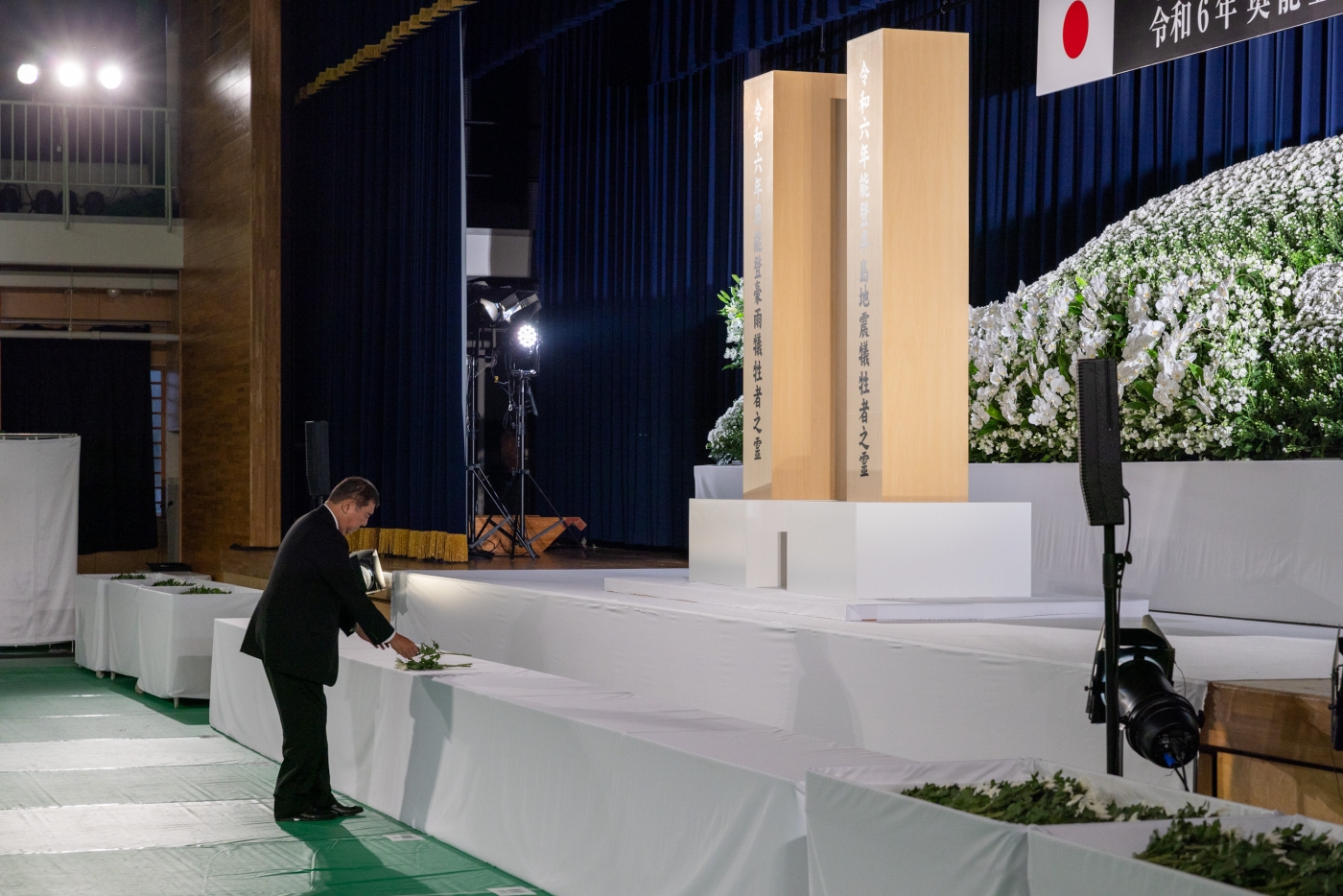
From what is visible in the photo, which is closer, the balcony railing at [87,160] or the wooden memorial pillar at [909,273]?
the wooden memorial pillar at [909,273]

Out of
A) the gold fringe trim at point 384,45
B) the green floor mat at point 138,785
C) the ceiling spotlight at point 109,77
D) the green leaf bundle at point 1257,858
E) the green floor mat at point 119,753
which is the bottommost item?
the green floor mat at point 119,753

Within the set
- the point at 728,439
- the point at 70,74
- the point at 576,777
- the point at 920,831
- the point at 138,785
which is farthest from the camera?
the point at 70,74

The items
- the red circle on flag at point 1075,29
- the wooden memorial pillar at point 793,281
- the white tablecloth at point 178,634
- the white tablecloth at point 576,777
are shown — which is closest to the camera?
the white tablecloth at point 576,777

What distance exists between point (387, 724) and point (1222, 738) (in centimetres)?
281

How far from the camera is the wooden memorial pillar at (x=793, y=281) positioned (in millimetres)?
5738

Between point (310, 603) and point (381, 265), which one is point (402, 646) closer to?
point (310, 603)

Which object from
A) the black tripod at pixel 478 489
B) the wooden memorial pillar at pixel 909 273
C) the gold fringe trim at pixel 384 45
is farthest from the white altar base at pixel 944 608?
the gold fringe trim at pixel 384 45

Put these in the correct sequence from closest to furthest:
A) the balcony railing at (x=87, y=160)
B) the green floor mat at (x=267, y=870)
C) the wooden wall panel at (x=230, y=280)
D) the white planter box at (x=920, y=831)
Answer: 1. the white planter box at (x=920, y=831)
2. the green floor mat at (x=267, y=870)
3. the wooden wall panel at (x=230, y=280)
4. the balcony railing at (x=87, y=160)

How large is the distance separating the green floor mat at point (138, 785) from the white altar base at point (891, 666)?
1281 mm

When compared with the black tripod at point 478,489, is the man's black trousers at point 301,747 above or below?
below

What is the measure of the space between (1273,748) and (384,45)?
→ 9.86 m

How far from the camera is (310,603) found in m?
4.77

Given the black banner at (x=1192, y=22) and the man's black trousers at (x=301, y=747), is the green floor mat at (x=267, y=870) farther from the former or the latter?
the black banner at (x=1192, y=22)

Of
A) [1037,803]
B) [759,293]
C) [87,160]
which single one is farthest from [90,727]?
[87,160]
